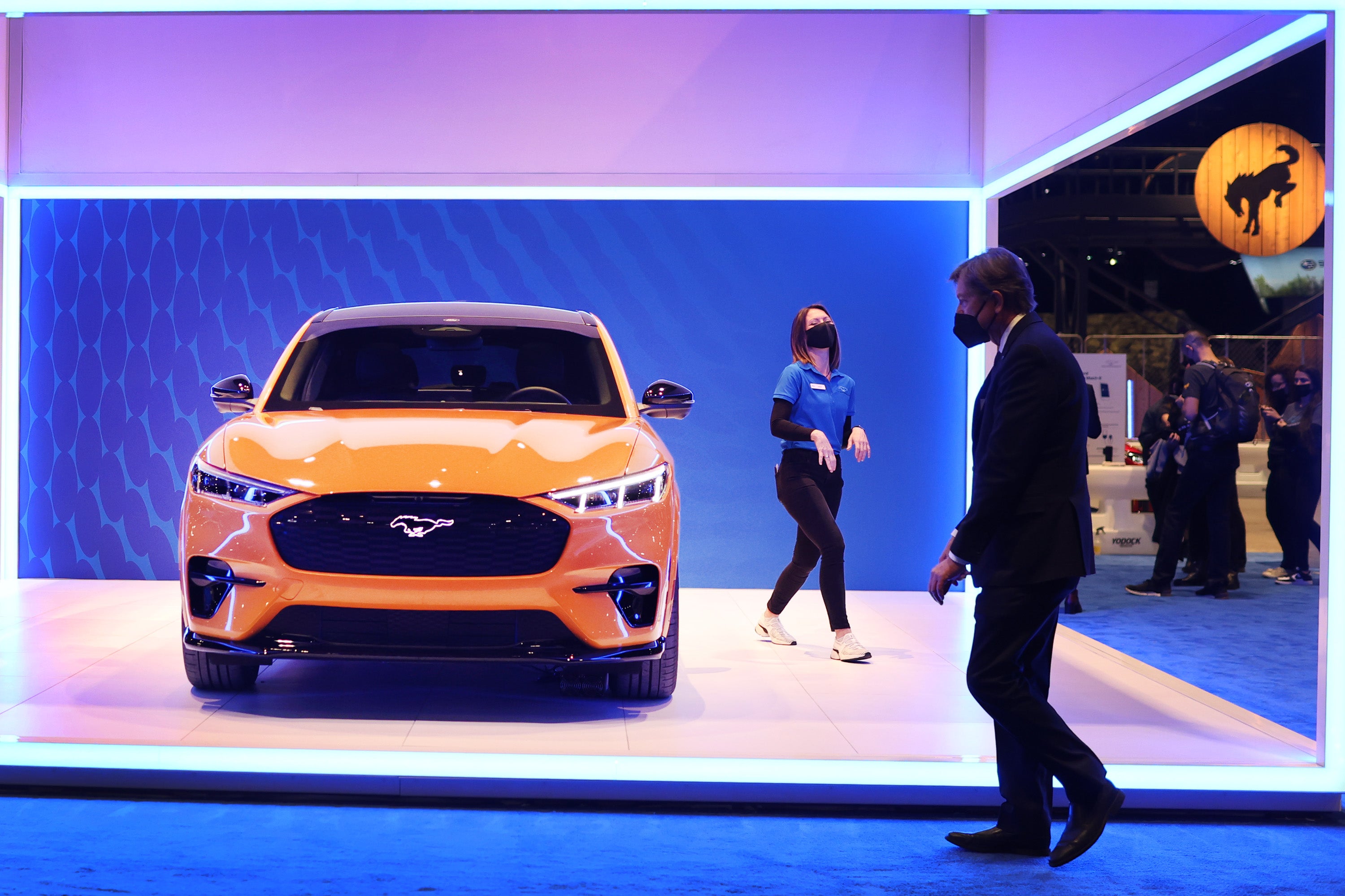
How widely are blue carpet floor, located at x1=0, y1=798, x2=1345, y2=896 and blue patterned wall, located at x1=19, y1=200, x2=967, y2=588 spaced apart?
13.3 ft

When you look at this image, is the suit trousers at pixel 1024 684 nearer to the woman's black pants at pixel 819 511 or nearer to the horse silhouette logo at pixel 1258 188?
the woman's black pants at pixel 819 511

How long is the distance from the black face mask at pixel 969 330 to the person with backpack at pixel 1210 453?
16.1 ft

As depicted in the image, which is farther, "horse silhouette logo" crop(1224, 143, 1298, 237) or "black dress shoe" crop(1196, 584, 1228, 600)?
"horse silhouette logo" crop(1224, 143, 1298, 237)

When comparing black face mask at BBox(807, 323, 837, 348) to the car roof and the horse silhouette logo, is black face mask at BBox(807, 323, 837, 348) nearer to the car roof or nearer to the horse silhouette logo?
the car roof

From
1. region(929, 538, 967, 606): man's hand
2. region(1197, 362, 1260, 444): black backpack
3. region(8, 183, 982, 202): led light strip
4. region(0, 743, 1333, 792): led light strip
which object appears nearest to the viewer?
region(929, 538, 967, 606): man's hand

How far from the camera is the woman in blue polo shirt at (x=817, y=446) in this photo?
508cm

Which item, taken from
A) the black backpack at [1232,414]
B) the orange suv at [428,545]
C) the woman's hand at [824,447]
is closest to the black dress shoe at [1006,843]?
the orange suv at [428,545]

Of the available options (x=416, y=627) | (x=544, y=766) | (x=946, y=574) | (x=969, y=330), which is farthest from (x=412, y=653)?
(x=969, y=330)

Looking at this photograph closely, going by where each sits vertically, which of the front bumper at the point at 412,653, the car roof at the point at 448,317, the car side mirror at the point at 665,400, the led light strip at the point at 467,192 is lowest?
the front bumper at the point at 412,653

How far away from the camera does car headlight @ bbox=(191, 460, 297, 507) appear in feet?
11.7

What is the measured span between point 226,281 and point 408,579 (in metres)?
4.30

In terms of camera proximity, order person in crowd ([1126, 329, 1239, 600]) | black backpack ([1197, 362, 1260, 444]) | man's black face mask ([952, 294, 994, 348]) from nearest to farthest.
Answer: man's black face mask ([952, 294, 994, 348]) → black backpack ([1197, 362, 1260, 444]) → person in crowd ([1126, 329, 1239, 600])

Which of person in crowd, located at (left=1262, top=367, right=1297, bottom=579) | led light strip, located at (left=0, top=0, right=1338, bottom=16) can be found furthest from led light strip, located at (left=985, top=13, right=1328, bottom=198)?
person in crowd, located at (left=1262, top=367, right=1297, bottom=579)

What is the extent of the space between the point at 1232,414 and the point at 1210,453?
0.30m
